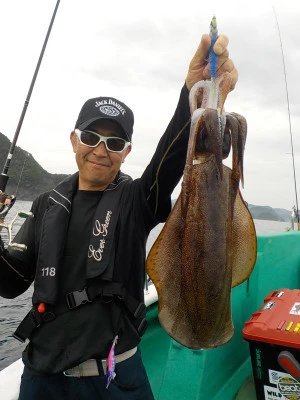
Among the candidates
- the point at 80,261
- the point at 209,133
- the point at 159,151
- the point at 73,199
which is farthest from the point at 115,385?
Answer: the point at 209,133

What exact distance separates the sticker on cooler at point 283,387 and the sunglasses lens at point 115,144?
8.14 feet

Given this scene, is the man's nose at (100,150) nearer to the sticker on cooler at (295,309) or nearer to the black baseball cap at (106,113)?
the black baseball cap at (106,113)

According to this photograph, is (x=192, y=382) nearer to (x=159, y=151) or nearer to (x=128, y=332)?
(x=128, y=332)

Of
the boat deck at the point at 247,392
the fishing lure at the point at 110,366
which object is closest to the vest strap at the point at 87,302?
the fishing lure at the point at 110,366

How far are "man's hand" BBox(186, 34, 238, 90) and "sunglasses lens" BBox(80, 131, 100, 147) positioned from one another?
833 mm

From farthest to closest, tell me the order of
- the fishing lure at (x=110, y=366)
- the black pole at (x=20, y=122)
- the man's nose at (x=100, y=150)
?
the black pole at (x=20, y=122)
the man's nose at (x=100, y=150)
the fishing lure at (x=110, y=366)

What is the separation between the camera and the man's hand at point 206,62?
1883mm

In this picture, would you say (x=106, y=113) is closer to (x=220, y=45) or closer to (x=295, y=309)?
(x=220, y=45)

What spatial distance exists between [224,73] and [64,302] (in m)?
1.80

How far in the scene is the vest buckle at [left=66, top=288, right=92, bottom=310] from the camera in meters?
2.38

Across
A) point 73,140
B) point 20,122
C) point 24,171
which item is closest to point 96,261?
point 73,140

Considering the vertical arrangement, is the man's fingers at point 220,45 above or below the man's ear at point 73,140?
above

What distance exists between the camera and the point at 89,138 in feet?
8.57

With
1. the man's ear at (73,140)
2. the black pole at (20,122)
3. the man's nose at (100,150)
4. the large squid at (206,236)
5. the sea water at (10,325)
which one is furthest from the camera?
the sea water at (10,325)
